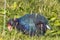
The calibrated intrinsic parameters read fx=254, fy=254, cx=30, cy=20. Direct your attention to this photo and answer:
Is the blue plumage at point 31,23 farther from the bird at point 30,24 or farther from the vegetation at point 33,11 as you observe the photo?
the vegetation at point 33,11

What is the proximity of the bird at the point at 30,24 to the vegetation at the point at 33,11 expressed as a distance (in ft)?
0.28

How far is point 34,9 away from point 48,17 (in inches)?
14.1

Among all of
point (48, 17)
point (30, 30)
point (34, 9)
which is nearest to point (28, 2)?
point (34, 9)

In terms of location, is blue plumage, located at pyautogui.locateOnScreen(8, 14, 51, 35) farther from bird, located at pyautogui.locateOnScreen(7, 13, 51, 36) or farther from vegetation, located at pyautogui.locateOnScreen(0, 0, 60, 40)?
vegetation, located at pyautogui.locateOnScreen(0, 0, 60, 40)

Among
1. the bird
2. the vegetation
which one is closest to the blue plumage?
the bird

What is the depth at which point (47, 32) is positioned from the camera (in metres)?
4.02

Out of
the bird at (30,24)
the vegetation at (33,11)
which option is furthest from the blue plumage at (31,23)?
the vegetation at (33,11)

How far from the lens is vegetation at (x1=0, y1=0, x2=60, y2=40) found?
3881 mm

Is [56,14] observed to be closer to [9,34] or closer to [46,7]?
[46,7]

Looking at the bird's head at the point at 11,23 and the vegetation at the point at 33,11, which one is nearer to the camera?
the vegetation at the point at 33,11

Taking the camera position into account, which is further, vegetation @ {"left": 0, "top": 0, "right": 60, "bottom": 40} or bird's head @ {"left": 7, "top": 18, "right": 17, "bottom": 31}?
bird's head @ {"left": 7, "top": 18, "right": 17, "bottom": 31}

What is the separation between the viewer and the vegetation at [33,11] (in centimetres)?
388

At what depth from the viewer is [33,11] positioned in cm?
455

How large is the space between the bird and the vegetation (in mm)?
85
